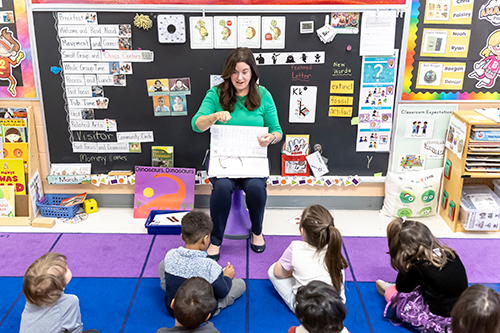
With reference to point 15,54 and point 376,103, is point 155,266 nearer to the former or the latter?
point 15,54

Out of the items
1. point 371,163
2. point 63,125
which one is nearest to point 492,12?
point 371,163

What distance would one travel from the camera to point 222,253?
3.06m

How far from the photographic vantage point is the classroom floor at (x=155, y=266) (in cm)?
243

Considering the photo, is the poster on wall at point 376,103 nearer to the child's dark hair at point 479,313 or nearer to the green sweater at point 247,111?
the green sweater at point 247,111

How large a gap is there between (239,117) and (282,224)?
0.97m

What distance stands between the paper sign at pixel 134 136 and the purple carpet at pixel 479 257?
2.45m

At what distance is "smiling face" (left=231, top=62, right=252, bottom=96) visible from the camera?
2869mm

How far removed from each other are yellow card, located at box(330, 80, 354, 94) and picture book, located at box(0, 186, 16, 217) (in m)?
2.65

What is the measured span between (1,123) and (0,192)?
547 millimetres

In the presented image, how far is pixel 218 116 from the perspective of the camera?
→ 287cm

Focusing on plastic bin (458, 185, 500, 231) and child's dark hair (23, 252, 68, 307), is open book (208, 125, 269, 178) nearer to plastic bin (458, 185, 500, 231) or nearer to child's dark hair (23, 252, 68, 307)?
child's dark hair (23, 252, 68, 307)

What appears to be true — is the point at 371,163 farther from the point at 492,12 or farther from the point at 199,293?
the point at 199,293

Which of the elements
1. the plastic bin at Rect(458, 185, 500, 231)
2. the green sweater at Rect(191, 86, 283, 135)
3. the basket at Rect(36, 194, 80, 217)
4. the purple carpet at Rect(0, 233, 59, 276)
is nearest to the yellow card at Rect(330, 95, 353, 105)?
the green sweater at Rect(191, 86, 283, 135)

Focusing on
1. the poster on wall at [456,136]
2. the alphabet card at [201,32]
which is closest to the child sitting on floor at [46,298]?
the alphabet card at [201,32]
